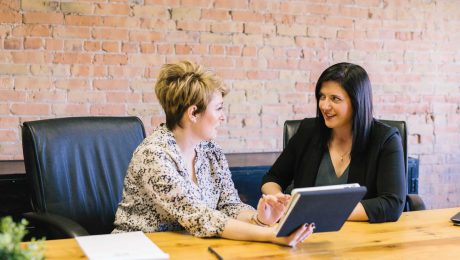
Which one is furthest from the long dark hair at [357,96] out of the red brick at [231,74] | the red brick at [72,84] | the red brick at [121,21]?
the red brick at [72,84]

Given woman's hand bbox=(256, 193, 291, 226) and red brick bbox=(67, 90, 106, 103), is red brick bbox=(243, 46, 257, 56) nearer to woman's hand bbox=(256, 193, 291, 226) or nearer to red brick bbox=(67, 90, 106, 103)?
red brick bbox=(67, 90, 106, 103)

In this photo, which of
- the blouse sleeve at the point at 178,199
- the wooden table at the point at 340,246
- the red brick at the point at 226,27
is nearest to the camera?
the wooden table at the point at 340,246

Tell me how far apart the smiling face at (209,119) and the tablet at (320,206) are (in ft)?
1.61

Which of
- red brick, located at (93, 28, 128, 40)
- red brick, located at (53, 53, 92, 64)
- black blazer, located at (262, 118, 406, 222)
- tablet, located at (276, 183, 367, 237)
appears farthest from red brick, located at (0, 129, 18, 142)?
tablet, located at (276, 183, 367, 237)

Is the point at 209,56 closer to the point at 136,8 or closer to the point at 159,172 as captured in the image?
the point at 136,8

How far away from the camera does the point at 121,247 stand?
172 cm

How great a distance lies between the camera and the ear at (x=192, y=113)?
2.12 m

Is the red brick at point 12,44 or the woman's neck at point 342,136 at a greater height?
the red brick at point 12,44

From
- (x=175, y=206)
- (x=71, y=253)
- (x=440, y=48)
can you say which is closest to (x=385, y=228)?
(x=175, y=206)

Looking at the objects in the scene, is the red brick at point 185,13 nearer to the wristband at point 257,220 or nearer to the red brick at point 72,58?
the red brick at point 72,58

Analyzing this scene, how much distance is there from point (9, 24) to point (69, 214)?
1.33 meters

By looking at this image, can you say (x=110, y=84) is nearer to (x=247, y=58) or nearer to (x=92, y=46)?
(x=92, y=46)

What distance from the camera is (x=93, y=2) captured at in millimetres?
3418

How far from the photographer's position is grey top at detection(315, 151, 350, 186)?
8.35 ft
